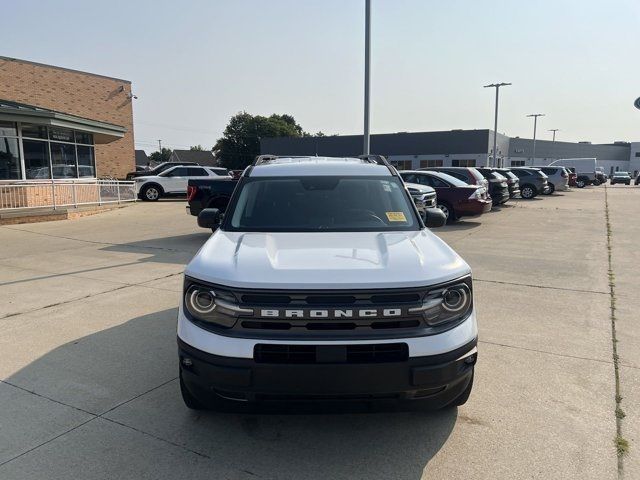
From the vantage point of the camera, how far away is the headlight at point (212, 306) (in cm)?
276

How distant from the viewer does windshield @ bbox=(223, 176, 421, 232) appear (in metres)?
4.02

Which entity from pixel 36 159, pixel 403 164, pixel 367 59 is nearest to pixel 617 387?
pixel 367 59

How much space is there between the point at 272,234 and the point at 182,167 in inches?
849

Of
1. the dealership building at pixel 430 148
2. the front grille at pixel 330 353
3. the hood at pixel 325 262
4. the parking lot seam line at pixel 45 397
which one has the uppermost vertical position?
the dealership building at pixel 430 148

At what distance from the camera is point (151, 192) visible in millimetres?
23375

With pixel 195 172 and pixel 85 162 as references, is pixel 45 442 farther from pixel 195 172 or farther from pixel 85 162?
pixel 195 172

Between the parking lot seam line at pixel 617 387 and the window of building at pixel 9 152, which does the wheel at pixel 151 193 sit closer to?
the window of building at pixel 9 152

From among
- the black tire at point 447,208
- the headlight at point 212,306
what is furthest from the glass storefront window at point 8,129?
the headlight at point 212,306

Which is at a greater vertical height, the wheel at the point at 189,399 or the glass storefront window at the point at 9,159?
the glass storefront window at the point at 9,159

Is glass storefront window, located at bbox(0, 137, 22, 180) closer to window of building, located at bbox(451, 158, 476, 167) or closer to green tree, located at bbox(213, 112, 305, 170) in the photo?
window of building, located at bbox(451, 158, 476, 167)

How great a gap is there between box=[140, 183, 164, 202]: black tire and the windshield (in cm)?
2026

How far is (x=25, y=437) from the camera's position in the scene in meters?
3.17

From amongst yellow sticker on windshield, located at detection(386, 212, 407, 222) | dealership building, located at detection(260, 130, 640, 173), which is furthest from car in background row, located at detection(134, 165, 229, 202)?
dealership building, located at detection(260, 130, 640, 173)

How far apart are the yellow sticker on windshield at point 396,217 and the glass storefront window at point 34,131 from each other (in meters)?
17.8
